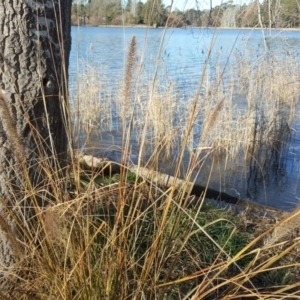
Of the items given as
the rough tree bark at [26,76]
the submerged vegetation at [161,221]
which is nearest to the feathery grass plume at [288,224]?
the submerged vegetation at [161,221]

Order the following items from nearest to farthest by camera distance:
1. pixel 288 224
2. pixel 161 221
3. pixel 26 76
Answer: pixel 288 224 < pixel 161 221 < pixel 26 76

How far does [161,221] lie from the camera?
159cm

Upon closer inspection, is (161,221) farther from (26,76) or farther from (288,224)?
(26,76)

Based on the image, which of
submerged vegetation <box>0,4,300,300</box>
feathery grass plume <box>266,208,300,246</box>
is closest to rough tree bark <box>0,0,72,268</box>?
submerged vegetation <box>0,4,300,300</box>

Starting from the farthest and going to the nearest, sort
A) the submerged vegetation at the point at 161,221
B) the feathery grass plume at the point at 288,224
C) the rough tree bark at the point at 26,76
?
1. the rough tree bark at the point at 26,76
2. the submerged vegetation at the point at 161,221
3. the feathery grass plume at the point at 288,224

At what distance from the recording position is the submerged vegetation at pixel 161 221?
5.09ft

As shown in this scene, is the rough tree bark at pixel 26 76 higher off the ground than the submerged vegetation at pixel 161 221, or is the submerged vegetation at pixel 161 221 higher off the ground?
the rough tree bark at pixel 26 76

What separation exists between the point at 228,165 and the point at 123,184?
4426 millimetres

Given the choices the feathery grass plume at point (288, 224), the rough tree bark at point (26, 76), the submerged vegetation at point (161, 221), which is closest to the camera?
the feathery grass plume at point (288, 224)

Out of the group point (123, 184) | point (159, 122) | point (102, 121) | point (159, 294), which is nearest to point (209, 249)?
point (159, 294)

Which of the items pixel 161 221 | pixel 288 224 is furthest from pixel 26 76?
pixel 288 224

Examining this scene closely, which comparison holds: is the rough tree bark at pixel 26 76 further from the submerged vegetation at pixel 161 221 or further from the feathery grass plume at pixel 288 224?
the feathery grass plume at pixel 288 224

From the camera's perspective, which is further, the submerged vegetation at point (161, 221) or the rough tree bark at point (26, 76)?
the rough tree bark at point (26, 76)

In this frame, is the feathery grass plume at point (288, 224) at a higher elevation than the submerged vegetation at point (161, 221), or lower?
higher
